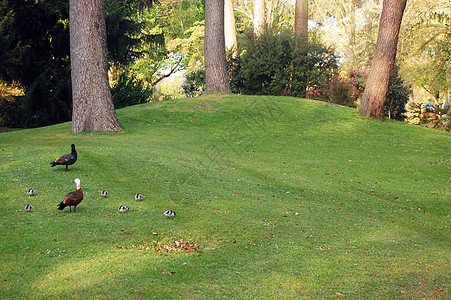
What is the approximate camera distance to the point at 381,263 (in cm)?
673

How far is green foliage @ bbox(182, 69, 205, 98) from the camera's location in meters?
30.5

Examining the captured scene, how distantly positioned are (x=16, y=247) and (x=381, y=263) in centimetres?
572

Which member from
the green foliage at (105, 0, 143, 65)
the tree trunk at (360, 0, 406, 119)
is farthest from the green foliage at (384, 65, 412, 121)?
the green foliage at (105, 0, 143, 65)

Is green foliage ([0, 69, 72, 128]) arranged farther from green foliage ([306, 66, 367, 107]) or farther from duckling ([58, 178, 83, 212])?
duckling ([58, 178, 83, 212])

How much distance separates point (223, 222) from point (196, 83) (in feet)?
77.9

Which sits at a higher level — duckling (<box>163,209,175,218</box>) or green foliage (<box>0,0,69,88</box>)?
green foliage (<box>0,0,69,88</box>)

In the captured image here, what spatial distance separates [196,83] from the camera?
30766 millimetres

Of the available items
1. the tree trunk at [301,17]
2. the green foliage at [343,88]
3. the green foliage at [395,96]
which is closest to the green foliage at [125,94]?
the green foliage at [343,88]

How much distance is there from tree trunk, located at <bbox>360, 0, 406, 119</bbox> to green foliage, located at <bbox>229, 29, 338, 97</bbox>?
5946 mm

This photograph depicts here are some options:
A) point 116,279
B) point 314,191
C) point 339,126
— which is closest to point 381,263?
point 116,279

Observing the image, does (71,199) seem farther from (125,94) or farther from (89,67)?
(125,94)

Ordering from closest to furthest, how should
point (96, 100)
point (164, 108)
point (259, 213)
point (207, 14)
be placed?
1. point (259, 213)
2. point (96, 100)
3. point (164, 108)
4. point (207, 14)

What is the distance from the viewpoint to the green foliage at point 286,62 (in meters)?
27.8

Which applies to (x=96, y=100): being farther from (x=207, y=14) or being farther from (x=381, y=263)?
(x=381, y=263)
